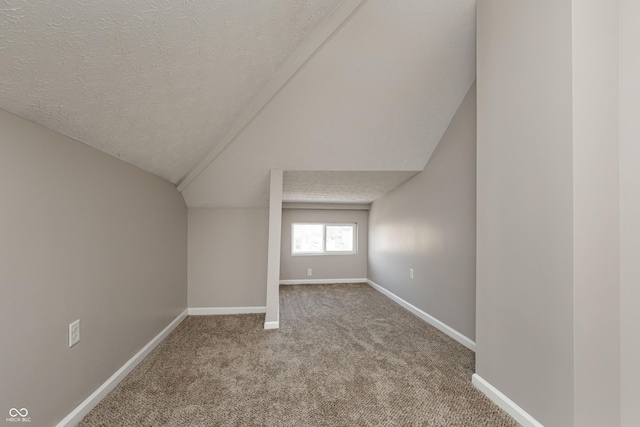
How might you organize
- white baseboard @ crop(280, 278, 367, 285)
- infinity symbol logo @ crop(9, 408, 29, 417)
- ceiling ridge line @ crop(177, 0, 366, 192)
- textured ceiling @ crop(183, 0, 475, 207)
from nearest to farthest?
infinity symbol logo @ crop(9, 408, 29, 417) → ceiling ridge line @ crop(177, 0, 366, 192) → textured ceiling @ crop(183, 0, 475, 207) → white baseboard @ crop(280, 278, 367, 285)

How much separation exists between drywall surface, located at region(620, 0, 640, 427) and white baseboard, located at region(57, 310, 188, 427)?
255 centimetres

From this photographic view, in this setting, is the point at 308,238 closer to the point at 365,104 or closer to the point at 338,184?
the point at 338,184

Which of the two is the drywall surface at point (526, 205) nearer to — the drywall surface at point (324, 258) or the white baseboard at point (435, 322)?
the white baseboard at point (435, 322)

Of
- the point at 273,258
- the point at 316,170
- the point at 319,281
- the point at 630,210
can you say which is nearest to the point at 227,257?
the point at 273,258

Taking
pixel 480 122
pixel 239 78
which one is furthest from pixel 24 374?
pixel 480 122

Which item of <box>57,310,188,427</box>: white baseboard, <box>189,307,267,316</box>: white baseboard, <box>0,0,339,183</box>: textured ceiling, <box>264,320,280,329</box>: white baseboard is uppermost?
<box>0,0,339,183</box>: textured ceiling

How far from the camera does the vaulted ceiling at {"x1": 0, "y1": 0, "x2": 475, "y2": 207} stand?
39.6 inches

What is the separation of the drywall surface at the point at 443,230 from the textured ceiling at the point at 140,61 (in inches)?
63.7

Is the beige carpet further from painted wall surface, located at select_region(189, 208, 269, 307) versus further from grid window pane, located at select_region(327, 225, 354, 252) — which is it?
grid window pane, located at select_region(327, 225, 354, 252)

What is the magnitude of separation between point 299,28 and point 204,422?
2183 mm

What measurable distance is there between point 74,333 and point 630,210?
8.80 feet

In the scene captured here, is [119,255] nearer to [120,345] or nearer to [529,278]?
[120,345]

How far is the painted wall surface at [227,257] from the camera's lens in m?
3.33

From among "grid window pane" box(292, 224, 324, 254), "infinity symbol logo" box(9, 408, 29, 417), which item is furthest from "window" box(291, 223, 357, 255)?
"infinity symbol logo" box(9, 408, 29, 417)
